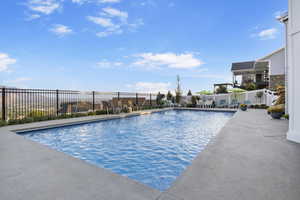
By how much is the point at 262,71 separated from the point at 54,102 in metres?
23.8

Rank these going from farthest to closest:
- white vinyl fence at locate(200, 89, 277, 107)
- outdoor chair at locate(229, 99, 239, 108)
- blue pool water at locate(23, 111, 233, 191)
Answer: outdoor chair at locate(229, 99, 239, 108) < white vinyl fence at locate(200, 89, 277, 107) < blue pool water at locate(23, 111, 233, 191)

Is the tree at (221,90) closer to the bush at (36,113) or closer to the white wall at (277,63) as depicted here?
the white wall at (277,63)

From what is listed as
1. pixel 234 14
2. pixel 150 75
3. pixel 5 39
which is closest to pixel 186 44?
pixel 234 14

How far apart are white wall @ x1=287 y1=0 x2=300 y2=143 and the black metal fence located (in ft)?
30.2

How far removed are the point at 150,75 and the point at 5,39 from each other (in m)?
13.9

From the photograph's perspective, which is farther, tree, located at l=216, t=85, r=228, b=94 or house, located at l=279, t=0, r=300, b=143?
tree, located at l=216, t=85, r=228, b=94

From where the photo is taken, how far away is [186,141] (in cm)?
473

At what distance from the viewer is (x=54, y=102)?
849 cm

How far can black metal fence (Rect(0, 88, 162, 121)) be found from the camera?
693 centimetres

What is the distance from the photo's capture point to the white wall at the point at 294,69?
3.40 m

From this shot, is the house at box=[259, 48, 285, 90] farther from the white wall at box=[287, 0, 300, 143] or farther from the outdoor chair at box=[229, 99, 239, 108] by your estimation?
the white wall at box=[287, 0, 300, 143]

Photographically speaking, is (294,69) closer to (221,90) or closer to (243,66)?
(221,90)

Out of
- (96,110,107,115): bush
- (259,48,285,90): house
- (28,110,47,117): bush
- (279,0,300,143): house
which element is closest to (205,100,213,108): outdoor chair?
(259,48,285,90): house

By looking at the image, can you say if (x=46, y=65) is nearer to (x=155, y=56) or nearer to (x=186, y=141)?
(x=155, y=56)
